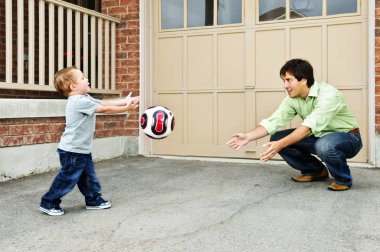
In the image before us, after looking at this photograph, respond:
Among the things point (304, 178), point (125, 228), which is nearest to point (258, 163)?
point (304, 178)

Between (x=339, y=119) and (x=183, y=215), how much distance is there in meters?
1.81

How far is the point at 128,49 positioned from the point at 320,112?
10.6 ft

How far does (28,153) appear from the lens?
481 cm

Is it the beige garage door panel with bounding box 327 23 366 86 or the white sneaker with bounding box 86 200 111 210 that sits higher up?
the beige garage door panel with bounding box 327 23 366 86

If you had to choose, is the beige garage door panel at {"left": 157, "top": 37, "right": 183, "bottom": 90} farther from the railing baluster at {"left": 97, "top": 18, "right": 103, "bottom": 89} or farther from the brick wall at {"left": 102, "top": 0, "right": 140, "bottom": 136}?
the railing baluster at {"left": 97, "top": 18, "right": 103, "bottom": 89}

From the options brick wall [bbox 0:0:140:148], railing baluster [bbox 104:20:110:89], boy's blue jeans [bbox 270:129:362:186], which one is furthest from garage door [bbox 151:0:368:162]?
boy's blue jeans [bbox 270:129:362:186]

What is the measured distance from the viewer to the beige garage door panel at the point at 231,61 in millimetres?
5781

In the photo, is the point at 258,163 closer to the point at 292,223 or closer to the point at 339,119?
the point at 339,119

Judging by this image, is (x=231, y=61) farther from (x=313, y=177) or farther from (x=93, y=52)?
(x=313, y=177)

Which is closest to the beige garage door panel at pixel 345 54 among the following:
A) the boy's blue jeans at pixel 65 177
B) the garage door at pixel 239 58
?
the garage door at pixel 239 58

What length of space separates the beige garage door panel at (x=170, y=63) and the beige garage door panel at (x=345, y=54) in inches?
77.7

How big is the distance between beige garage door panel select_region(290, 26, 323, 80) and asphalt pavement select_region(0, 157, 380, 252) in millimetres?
1398

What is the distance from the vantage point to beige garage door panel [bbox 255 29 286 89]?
18.2ft

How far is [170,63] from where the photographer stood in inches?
244
